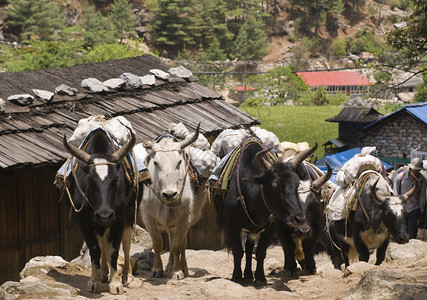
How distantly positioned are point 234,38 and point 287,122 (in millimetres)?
35031

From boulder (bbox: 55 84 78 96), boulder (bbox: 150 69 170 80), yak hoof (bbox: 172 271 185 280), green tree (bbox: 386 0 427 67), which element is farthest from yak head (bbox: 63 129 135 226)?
boulder (bbox: 150 69 170 80)

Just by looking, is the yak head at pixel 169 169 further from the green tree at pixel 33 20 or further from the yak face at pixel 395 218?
the green tree at pixel 33 20

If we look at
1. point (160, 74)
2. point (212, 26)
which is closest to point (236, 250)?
point (160, 74)

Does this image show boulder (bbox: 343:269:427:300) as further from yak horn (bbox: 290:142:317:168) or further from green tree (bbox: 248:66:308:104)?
green tree (bbox: 248:66:308:104)

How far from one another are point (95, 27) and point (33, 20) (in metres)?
7.12

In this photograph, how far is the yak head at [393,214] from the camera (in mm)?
8656

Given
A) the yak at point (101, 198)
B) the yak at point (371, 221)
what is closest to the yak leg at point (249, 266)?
the yak at point (101, 198)

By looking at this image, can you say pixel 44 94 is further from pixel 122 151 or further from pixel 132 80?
pixel 122 151

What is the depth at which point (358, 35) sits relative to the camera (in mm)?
87688

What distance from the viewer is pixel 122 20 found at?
70.0m

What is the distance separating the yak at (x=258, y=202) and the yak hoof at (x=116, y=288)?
133cm

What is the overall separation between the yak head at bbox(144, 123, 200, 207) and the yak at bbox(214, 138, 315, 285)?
1.67ft

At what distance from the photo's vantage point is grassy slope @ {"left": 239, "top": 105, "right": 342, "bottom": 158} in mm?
40469

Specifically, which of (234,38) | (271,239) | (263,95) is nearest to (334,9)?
(234,38)
